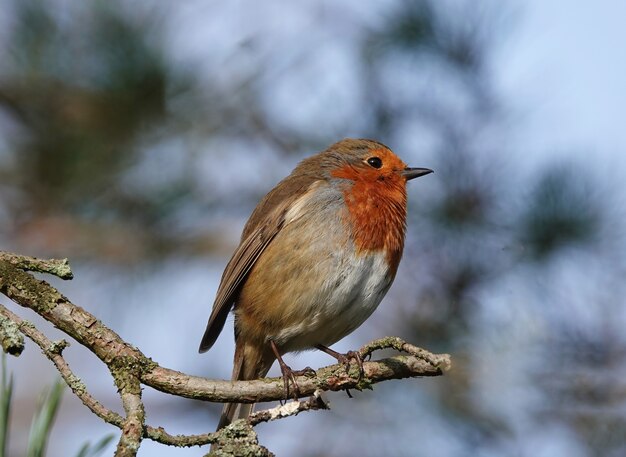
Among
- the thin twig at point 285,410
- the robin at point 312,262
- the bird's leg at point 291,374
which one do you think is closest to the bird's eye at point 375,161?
the robin at point 312,262

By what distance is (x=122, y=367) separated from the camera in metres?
2.26

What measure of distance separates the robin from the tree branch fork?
45.8 inches

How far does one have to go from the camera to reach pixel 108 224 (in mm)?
4316

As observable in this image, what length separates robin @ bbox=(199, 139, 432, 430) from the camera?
3.97 m

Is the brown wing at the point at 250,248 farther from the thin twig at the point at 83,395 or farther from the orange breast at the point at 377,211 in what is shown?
the thin twig at the point at 83,395

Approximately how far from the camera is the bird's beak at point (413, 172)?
4465 mm

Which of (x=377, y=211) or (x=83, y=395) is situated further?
(x=377, y=211)

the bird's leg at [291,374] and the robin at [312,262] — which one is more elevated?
the robin at [312,262]

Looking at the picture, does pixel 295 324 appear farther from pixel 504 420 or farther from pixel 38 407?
pixel 38 407

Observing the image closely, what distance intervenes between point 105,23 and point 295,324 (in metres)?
1.65

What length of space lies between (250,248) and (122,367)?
83.9 inches

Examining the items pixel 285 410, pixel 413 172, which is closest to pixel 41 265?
pixel 285 410

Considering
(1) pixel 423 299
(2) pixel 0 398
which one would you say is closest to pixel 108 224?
(1) pixel 423 299

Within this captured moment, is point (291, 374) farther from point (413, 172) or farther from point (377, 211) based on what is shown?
point (413, 172)
